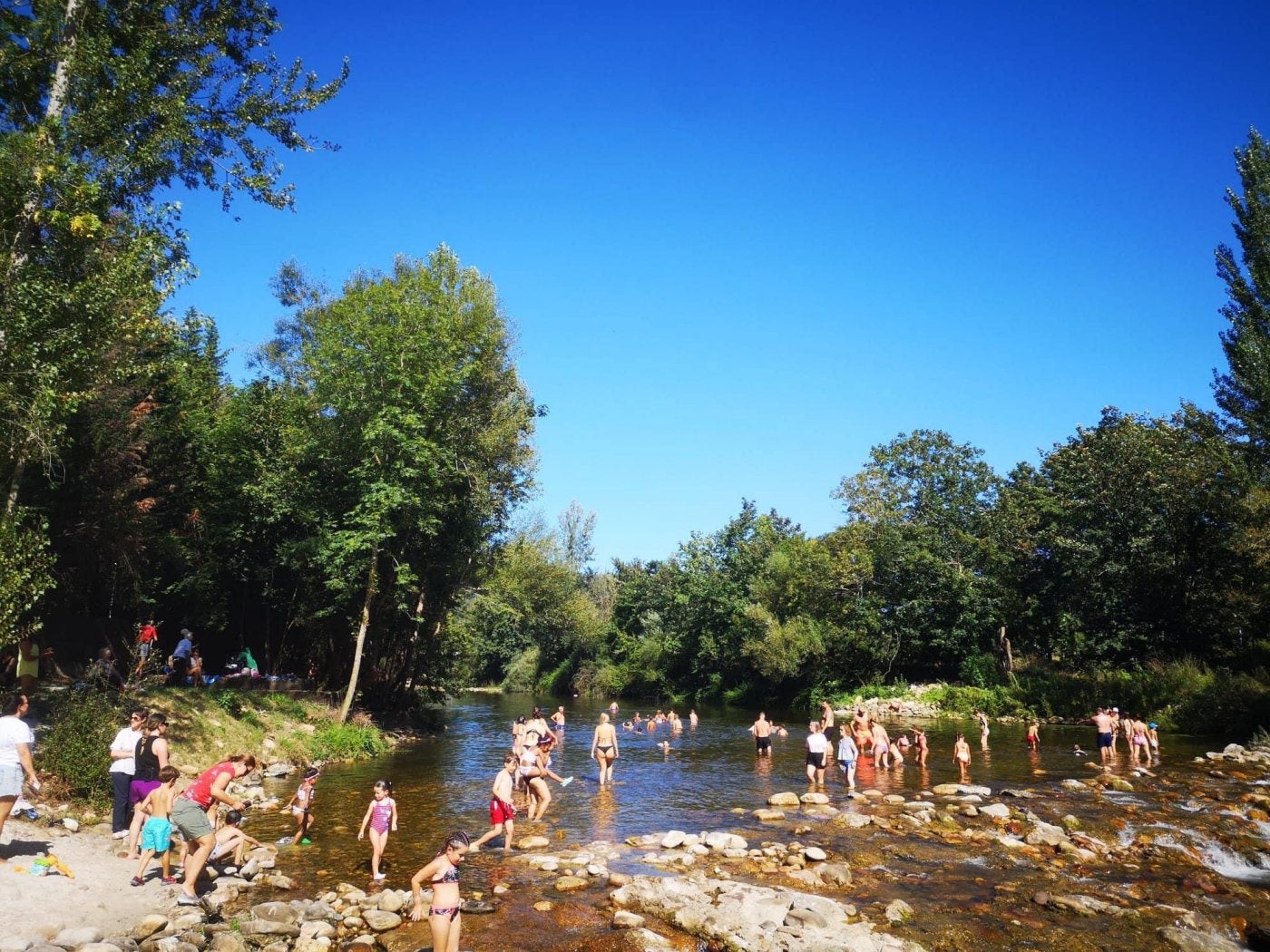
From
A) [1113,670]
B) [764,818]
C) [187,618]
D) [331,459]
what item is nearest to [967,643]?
[1113,670]

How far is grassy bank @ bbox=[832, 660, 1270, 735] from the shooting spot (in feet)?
104

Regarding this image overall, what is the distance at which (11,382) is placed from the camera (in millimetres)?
14727

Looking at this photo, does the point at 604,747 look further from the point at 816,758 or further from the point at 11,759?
the point at 11,759

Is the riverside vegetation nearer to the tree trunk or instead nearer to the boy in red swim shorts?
the tree trunk

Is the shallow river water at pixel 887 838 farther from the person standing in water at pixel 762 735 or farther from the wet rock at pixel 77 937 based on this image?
A: the wet rock at pixel 77 937

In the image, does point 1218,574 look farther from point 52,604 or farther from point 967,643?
point 52,604

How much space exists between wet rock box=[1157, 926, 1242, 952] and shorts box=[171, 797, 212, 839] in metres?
13.9

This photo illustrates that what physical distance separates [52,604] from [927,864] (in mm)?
26769

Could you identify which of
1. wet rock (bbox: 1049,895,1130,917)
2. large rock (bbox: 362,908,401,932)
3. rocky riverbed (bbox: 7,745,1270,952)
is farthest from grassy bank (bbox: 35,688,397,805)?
wet rock (bbox: 1049,895,1130,917)

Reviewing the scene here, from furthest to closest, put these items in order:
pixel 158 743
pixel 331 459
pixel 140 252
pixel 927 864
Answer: pixel 331 459, pixel 140 252, pixel 927 864, pixel 158 743

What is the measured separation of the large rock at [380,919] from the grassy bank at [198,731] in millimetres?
7297

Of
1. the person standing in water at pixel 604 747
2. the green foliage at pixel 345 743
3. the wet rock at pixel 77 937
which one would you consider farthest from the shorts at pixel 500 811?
the green foliage at pixel 345 743

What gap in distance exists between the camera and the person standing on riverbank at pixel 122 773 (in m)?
13.5

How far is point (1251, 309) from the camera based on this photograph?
3475 cm
